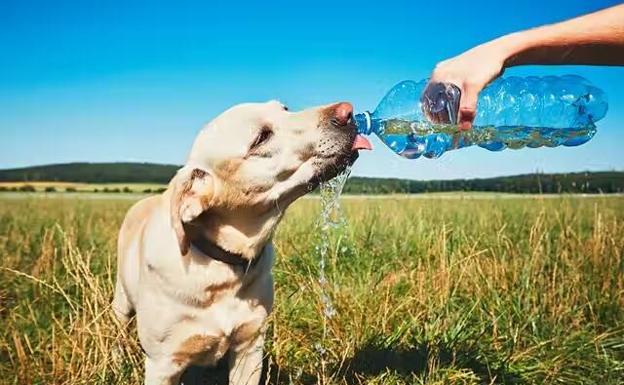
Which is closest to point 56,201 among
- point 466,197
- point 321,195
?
point 466,197

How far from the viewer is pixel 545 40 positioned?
7.70ft

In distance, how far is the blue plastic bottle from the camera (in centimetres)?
321

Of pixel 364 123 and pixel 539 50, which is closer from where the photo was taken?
pixel 539 50

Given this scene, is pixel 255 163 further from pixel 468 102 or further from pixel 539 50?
pixel 539 50

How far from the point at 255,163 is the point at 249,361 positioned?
1091 mm

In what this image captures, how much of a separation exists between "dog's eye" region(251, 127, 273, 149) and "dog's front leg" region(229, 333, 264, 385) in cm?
103

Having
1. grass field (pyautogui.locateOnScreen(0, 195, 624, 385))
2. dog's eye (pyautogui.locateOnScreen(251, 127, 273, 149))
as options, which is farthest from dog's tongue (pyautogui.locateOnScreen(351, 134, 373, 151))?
grass field (pyautogui.locateOnScreen(0, 195, 624, 385))

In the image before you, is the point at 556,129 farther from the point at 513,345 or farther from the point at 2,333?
the point at 2,333

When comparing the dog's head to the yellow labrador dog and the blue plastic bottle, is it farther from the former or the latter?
the blue plastic bottle

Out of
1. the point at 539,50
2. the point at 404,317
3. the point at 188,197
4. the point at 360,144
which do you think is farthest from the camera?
the point at 404,317

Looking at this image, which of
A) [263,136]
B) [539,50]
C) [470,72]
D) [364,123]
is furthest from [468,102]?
[263,136]

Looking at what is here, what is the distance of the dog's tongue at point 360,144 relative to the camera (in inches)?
121

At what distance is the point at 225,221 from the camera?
124 inches

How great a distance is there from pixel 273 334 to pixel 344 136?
1.57 metres
